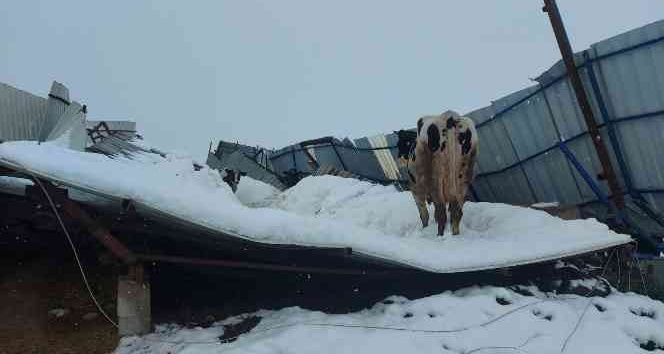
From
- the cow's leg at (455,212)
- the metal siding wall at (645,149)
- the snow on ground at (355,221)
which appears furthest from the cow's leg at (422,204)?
the metal siding wall at (645,149)

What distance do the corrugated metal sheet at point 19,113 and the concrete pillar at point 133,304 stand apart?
699 cm

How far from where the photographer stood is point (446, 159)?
22.6 feet

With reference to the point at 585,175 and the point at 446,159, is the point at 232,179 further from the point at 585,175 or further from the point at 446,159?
Answer: the point at 585,175

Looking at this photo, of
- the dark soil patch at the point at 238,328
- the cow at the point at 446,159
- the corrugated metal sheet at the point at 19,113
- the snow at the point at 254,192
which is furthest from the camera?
the snow at the point at 254,192

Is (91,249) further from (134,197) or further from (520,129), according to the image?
(520,129)

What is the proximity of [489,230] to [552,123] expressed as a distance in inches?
131

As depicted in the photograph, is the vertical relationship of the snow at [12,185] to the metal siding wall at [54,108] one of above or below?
below

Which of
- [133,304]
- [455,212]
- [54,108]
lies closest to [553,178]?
[455,212]

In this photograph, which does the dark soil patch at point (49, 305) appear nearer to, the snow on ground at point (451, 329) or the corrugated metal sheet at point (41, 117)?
the snow on ground at point (451, 329)

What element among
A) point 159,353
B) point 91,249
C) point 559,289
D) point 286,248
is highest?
point 91,249

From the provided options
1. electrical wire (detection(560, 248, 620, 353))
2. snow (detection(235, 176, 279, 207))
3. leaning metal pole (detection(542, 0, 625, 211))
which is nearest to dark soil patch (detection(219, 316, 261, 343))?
electrical wire (detection(560, 248, 620, 353))

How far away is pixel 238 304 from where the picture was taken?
529cm

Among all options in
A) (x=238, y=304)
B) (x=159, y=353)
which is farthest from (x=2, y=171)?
(x=238, y=304)

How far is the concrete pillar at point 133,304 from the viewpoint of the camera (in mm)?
4199
